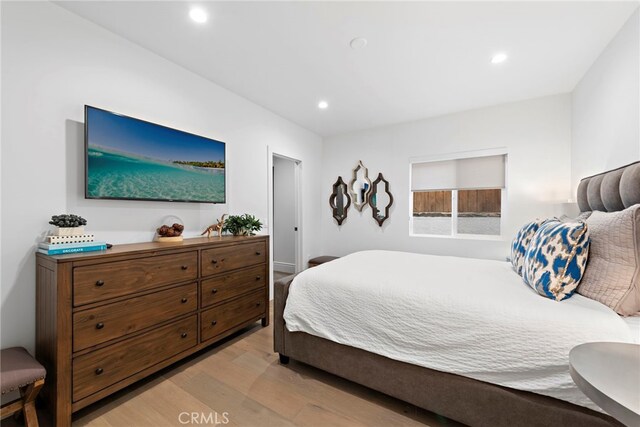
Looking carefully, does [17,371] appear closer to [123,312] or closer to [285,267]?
[123,312]

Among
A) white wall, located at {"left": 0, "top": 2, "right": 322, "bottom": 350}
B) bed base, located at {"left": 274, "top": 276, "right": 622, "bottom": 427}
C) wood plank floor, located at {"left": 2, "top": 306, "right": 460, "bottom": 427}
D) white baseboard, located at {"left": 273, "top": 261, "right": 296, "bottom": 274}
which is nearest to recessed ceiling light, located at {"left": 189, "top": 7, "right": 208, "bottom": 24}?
white wall, located at {"left": 0, "top": 2, "right": 322, "bottom": 350}

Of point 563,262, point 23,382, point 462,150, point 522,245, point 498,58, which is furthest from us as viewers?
point 462,150

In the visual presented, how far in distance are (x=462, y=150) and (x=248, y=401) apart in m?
3.71

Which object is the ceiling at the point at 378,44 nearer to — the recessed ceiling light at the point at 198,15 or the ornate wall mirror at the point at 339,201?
the recessed ceiling light at the point at 198,15

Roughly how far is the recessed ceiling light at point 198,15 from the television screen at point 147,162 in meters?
0.87

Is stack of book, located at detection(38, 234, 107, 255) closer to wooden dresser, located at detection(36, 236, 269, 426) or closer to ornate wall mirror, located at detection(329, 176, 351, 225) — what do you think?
wooden dresser, located at detection(36, 236, 269, 426)

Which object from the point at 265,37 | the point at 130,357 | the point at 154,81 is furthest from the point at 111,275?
the point at 265,37

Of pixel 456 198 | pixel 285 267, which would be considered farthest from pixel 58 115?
pixel 456 198

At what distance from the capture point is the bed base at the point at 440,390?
1233mm

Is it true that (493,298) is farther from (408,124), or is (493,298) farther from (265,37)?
(408,124)

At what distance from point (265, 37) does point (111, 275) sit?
2000 mm

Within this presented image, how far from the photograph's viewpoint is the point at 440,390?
4.88 feet

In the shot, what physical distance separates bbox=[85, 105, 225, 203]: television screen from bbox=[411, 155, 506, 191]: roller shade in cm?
280

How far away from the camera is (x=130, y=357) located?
173cm
